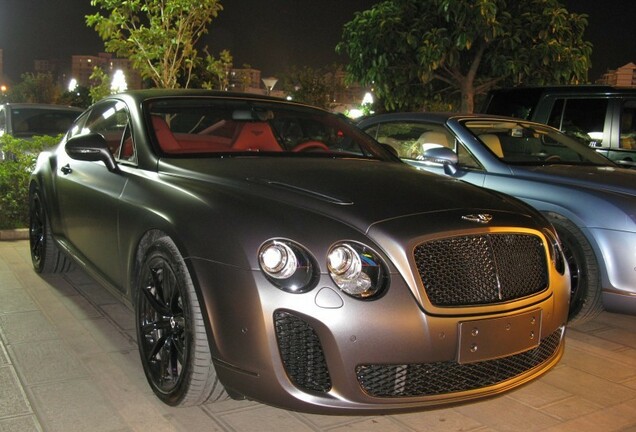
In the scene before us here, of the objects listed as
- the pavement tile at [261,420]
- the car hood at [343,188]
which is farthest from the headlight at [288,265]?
the pavement tile at [261,420]

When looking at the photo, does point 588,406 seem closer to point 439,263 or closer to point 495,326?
point 495,326

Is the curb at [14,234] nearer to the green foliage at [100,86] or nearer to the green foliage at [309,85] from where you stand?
the green foliage at [100,86]

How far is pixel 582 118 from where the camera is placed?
7.50 m

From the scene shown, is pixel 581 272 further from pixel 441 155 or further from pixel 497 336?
pixel 497 336

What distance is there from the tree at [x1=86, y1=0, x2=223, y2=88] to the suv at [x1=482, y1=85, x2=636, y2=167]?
5.77 metres

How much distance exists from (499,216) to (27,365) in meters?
2.55

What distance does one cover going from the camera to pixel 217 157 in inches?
147

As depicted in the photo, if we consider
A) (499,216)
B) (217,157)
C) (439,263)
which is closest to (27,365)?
(217,157)

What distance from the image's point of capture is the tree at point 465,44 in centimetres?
1077

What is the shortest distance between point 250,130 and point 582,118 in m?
4.69

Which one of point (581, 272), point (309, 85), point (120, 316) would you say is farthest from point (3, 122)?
point (309, 85)

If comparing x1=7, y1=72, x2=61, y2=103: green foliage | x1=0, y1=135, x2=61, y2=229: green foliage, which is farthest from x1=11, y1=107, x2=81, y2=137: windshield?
x1=7, y1=72, x2=61, y2=103: green foliage

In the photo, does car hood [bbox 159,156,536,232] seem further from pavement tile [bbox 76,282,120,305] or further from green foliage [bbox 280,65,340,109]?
green foliage [bbox 280,65,340,109]

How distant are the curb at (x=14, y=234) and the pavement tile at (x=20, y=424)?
4609mm
